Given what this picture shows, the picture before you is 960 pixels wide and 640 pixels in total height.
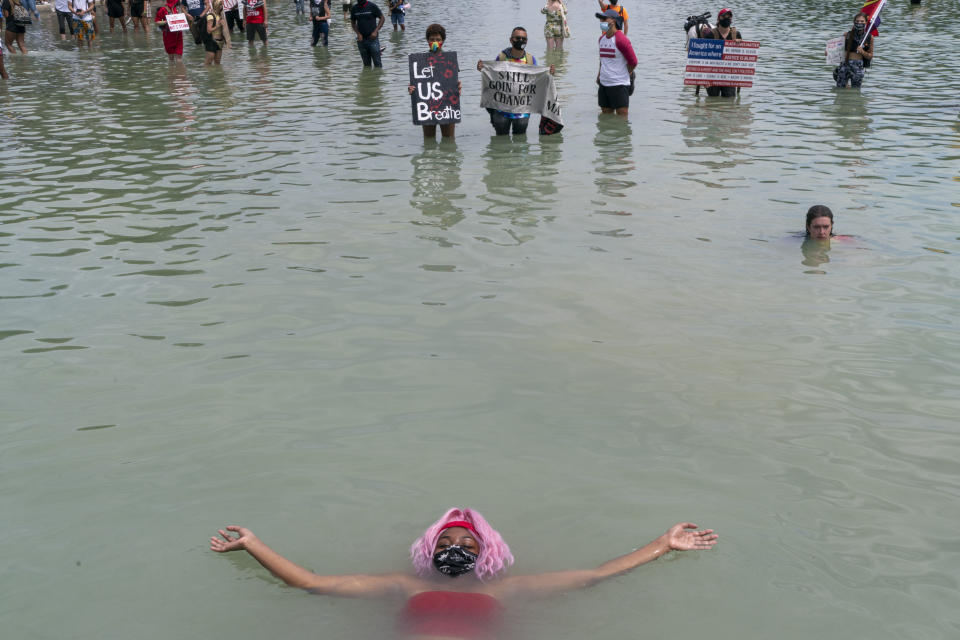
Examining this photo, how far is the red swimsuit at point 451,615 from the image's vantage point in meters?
4.29

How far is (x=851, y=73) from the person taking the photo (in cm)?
1875

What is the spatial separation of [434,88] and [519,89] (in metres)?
1.37

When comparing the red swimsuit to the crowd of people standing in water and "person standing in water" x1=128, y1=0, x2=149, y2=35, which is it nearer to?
the crowd of people standing in water

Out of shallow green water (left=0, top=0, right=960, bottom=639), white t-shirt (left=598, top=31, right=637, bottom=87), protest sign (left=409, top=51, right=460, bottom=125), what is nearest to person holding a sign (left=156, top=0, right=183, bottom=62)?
shallow green water (left=0, top=0, right=960, bottom=639)

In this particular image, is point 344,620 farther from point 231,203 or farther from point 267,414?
point 231,203

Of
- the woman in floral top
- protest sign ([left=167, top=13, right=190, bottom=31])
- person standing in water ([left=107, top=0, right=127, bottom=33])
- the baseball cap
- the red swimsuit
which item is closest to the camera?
the red swimsuit

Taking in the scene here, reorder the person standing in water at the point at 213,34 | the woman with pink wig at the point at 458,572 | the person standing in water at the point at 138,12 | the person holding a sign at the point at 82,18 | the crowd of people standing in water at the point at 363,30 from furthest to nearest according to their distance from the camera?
the person standing in water at the point at 138,12, the person holding a sign at the point at 82,18, the person standing in water at the point at 213,34, the crowd of people standing in water at the point at 363,30, the woman with pink wig at the point at 458,572

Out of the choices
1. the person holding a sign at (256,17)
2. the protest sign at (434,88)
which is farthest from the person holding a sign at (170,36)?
the protest sign at (434,88)

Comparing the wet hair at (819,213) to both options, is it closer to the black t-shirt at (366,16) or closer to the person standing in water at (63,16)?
the black t-shirt at (366,16)

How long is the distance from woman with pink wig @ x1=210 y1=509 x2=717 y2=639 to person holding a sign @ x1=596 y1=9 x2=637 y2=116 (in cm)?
1154

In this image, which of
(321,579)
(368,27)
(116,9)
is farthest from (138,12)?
Result: (321,579)

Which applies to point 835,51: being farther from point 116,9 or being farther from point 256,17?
point 116,9

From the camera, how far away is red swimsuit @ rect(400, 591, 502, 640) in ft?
14.1

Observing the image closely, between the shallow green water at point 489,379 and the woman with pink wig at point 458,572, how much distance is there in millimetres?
107
